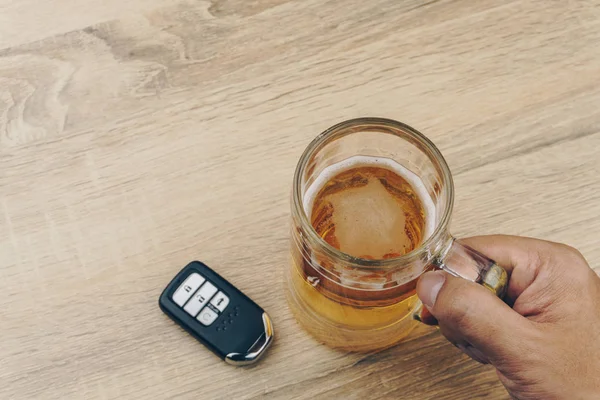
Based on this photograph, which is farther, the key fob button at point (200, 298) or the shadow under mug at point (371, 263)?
the key fob button at point (200, 298)

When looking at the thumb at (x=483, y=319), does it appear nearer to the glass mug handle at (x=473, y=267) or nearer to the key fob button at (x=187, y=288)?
the glass mug handle at (x=473, y=267)

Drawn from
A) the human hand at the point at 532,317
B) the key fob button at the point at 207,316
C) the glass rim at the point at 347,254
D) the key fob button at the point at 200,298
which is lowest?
the key fob button at the point at 207,316

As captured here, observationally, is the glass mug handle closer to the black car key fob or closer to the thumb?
the thumb

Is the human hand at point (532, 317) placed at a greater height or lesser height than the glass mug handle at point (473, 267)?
lesser

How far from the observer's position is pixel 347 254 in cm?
47

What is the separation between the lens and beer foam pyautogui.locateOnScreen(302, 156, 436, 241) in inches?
20.7

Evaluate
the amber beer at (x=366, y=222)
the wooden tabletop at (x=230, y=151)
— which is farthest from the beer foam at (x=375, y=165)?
the wooden tabletop at (x=230, y=151)

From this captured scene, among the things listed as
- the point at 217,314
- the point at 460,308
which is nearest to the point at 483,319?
the point at 460,308

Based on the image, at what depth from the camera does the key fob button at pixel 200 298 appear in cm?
59

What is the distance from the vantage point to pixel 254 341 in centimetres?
59

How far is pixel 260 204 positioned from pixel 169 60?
17cm

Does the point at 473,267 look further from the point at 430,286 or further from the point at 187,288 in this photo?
the point at 187,288

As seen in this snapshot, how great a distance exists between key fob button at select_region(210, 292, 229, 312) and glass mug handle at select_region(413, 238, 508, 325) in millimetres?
195

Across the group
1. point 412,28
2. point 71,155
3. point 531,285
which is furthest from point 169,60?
point 531,285
